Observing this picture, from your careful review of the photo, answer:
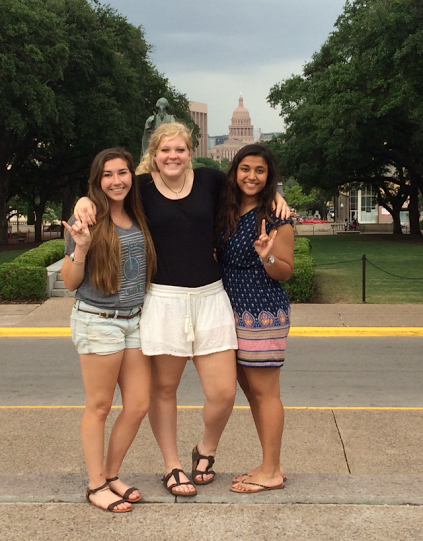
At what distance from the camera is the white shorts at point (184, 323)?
333 cm

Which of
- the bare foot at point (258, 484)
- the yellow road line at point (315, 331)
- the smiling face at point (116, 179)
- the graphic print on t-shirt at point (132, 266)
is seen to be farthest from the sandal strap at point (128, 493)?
the yellow road line at point (315, 331)

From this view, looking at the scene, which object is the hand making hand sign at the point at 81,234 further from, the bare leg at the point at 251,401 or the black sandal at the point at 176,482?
the black sandal at the point at 176,482

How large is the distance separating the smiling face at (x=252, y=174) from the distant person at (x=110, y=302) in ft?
1.70

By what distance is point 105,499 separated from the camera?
330cm

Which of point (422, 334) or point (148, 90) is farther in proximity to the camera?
point (148, 90)

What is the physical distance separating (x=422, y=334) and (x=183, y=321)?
6.93 metres

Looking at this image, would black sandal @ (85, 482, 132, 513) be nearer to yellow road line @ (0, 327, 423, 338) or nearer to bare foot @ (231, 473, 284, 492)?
bare foot @ (231, 473, 284, 492)

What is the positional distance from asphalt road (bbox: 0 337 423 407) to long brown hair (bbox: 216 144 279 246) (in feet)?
9.67

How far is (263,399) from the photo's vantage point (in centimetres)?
352

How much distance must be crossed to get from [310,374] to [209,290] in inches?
162

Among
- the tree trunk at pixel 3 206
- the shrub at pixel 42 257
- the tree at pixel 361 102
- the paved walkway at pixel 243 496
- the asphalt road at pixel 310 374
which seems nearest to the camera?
the paved walkway at pixel 243 496

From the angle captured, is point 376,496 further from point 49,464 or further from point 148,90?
point 148,90

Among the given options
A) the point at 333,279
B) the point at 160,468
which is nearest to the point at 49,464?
the point at 160,468

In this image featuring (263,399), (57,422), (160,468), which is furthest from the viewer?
(57,422)
